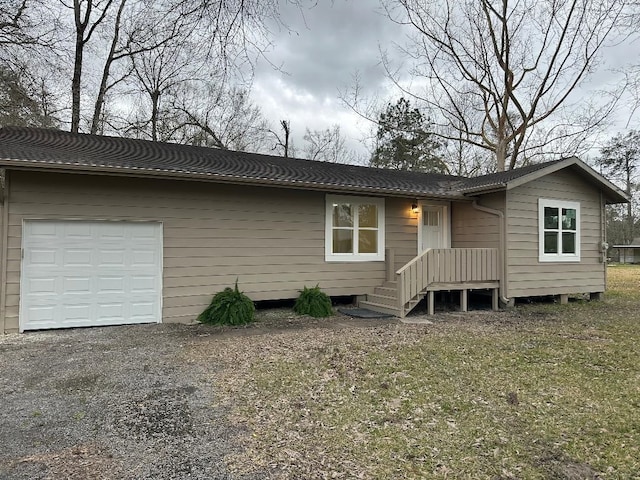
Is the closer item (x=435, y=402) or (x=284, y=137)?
(x=435, y=402)

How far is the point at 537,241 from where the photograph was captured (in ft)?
30.6

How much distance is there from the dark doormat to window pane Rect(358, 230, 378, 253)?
4.12 feet

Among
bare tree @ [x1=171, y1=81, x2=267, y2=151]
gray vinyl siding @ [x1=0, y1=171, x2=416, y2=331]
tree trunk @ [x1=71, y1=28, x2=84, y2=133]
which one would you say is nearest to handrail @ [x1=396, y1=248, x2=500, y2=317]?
gray vinyl siding @ [x1=0, y1=171, x2=416, y2=331]

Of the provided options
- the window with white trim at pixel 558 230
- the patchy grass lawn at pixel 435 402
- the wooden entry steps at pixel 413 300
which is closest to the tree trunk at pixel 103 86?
the wooden entry steps at pixel 413 300

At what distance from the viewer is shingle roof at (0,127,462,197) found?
20.2ft

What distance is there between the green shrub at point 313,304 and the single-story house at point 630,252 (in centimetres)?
3552

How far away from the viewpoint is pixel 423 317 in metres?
7.87

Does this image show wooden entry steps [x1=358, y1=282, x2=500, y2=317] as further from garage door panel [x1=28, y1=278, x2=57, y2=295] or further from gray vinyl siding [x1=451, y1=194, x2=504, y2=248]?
garage door panel [x1=28, y1=278, x2=57, y2=295]

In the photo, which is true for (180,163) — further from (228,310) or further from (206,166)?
(228,310)

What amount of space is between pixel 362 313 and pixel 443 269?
1802 mm

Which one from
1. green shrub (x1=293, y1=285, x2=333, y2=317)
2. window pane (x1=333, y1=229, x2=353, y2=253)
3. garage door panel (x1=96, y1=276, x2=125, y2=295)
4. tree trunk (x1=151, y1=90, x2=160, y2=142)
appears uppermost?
tree trunk (x1=151, y1=90, x2=160, y2=142)

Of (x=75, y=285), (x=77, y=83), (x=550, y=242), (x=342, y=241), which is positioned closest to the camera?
(x=75, y=285)

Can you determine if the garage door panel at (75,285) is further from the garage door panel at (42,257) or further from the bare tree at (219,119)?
the bare tree at (219,119)

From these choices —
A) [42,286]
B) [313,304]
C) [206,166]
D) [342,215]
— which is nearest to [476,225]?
[342,215]
